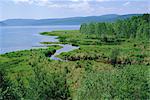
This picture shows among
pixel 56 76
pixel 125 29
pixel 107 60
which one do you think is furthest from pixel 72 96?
pixel 125 29

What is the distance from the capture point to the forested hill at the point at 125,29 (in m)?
82.6

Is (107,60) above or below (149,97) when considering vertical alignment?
below

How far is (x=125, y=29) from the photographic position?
9369 cm

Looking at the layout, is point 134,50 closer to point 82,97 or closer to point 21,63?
point 21,63

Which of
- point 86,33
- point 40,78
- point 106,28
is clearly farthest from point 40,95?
point 86,33

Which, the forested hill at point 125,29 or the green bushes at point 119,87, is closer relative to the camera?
the green bushes at point 119,87

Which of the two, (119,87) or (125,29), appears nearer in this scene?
(119,87)

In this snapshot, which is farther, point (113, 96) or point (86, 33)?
point (86, 33)

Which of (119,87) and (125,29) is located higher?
(119,87)

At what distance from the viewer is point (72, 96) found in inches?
998

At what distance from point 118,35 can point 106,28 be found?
25.7 feet

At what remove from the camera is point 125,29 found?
9369 centimetres

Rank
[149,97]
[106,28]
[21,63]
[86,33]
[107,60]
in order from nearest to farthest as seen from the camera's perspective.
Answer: [149,97] < [21,63] < [107,60] < [106,28] < [86,33]

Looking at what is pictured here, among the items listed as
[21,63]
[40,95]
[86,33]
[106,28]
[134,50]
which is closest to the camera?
[40,95]
